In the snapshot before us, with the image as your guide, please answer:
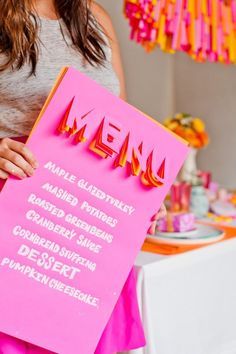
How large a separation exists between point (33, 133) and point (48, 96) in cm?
7

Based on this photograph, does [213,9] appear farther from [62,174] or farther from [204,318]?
[62,174]

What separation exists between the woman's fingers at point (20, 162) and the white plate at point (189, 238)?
0.68m

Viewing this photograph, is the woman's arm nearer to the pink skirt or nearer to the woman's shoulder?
the woman's shoulder

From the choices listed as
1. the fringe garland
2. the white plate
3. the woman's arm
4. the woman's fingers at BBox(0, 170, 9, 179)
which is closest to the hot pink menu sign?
the woman's fingers at BBox(0, 170, 9, 179)

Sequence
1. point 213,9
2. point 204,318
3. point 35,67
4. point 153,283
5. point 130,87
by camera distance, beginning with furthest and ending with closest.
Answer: point 130,87 < point 213,9 < point 204,318 < point 153,283 < point 35,67

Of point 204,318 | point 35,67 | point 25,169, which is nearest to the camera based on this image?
point 25,169

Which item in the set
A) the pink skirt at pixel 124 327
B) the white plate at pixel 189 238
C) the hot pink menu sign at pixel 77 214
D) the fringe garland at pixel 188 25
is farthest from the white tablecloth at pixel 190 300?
the fringe garland at pixel 188 25

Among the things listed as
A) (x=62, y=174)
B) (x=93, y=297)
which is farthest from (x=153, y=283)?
(x=62, y=174)

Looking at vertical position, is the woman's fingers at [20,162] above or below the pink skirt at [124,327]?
above

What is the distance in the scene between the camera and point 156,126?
1017mm

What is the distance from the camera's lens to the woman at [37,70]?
927 mm

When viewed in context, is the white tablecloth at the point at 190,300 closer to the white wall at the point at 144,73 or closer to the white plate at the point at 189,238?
the white plate at the point at 189,238

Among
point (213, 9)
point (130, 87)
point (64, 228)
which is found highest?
point (130, 87)

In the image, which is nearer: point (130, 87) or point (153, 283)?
point (153, 283)
